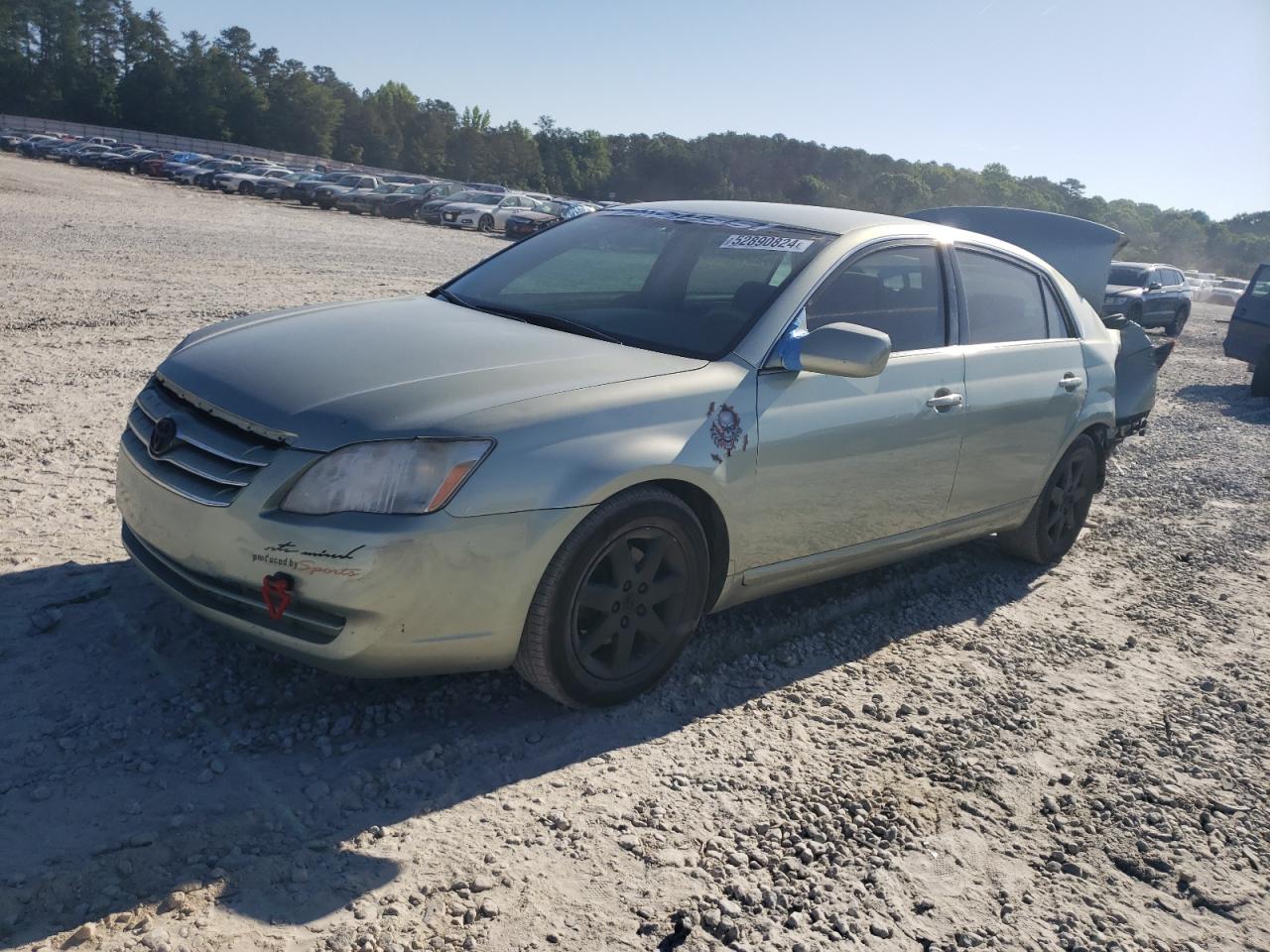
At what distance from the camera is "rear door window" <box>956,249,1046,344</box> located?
192 inches

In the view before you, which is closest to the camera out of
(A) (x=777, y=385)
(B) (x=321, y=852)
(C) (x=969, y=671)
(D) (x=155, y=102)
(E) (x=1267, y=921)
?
(B) (x=321, y=852)

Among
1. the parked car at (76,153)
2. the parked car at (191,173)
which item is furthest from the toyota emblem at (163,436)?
the parked car at (76,153)

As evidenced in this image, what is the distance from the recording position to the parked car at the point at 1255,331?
13.9 m

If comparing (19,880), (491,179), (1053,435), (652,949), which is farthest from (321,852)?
(491,179)

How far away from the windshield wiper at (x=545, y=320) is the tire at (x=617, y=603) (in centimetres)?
79

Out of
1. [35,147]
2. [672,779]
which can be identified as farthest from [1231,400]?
[35,147]

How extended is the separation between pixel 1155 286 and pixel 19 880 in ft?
78.3

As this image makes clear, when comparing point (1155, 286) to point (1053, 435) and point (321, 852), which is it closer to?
point (1053, 435)

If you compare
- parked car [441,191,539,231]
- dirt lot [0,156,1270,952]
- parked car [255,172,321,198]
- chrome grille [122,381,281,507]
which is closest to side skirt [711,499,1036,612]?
dirt lot [0,156,1270,952]

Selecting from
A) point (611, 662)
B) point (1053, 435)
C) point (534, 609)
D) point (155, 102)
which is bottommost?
point (611, 662)

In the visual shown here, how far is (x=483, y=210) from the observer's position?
1566 inches

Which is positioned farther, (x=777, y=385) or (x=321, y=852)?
(x=777, y=385)

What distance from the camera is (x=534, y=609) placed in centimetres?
327

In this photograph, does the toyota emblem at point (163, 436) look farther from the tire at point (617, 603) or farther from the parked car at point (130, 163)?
Result: the parked car at point (130, 163)
